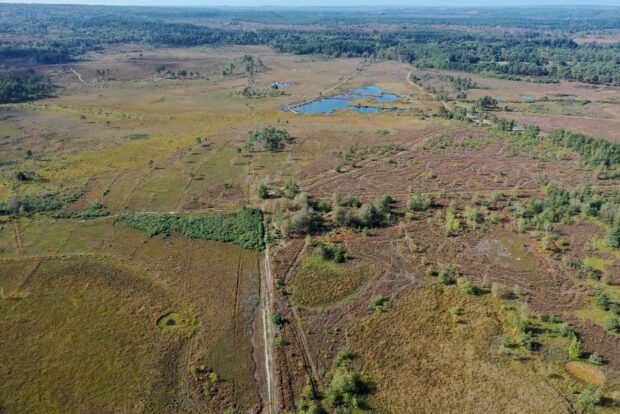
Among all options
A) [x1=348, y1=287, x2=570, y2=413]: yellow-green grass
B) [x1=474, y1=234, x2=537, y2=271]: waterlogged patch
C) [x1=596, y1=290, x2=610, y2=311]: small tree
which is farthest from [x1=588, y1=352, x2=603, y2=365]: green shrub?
[x1=474, y1=234, x2=537, y2=271]: waterlogged patch

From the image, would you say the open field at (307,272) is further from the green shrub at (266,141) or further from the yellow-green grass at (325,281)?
the green shrub at (266,141)

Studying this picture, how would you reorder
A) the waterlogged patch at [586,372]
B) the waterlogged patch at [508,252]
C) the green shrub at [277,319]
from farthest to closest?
the waterlogged patch at [508,252] → the green shrub at [277,319] → the waterlogged patch at [586,372]

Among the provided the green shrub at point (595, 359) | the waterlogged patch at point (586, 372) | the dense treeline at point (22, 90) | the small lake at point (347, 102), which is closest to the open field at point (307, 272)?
the waterlogged patch at point (586, 372)

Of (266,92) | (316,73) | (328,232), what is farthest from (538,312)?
(316,73)

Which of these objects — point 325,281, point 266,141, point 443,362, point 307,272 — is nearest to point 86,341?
point 307,272

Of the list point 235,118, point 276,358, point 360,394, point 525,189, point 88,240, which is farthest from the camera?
point 235,118

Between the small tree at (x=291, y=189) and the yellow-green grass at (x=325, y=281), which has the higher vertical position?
the small tree at (x=291, y=189)

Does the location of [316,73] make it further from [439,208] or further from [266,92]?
[439,208]
